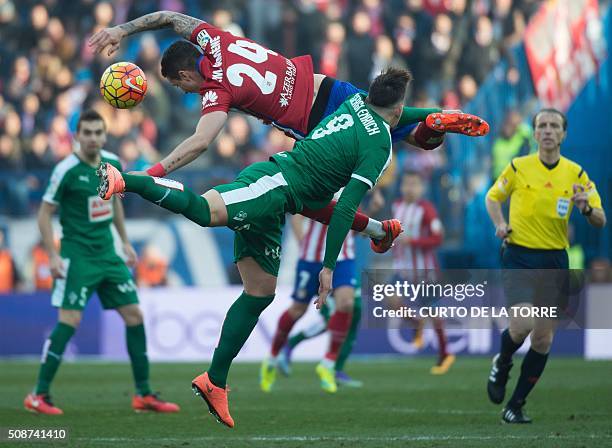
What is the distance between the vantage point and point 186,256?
17.0 m

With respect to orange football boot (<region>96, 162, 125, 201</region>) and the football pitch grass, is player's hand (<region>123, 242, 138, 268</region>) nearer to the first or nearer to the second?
the football pitch grass

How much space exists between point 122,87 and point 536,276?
3.37 m

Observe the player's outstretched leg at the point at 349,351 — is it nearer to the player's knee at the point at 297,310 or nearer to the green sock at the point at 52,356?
the player's knee at the point at 297,310

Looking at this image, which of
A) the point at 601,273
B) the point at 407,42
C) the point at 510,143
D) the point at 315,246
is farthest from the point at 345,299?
the point at 407,42

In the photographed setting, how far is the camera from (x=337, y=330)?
11188 mm

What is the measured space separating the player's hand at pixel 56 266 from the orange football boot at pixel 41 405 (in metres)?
1.02

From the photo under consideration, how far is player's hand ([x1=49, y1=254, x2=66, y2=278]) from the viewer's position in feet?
30.1

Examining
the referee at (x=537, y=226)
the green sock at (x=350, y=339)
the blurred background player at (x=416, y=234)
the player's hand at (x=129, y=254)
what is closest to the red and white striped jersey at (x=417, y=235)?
the blurred background player at (x=416, y=234)

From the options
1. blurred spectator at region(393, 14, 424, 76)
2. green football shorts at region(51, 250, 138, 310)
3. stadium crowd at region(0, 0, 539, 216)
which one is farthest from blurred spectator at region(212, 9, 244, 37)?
green football shorts at region(51, 250, 138, 310)

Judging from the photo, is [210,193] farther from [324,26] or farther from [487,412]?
[324,26]

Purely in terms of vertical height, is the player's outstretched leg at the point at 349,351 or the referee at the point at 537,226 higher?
the referee at the point at 537,226

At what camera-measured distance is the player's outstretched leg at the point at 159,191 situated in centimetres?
620

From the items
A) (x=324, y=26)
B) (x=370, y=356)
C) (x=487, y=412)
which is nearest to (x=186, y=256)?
(x=370, y=356)

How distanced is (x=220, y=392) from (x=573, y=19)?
12.8 meters
